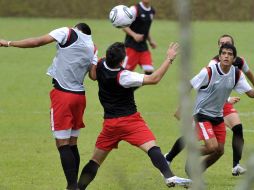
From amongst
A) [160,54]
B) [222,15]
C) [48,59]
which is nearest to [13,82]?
[48,59]

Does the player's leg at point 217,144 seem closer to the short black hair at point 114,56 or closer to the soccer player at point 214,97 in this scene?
the soccer player at point 214,97

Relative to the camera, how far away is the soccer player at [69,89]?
7.44 m

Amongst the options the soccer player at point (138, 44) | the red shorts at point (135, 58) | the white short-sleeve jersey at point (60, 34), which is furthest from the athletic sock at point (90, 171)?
the red shorts at point (135, 58)

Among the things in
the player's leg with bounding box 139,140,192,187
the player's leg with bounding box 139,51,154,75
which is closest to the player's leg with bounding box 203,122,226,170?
the player's leg with bounding box 139,140,192,187

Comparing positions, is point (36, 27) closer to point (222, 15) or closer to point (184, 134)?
point (222, 15)

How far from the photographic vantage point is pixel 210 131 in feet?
27.0

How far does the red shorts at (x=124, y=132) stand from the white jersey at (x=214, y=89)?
3.73 feet

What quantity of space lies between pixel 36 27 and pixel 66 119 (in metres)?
25.1

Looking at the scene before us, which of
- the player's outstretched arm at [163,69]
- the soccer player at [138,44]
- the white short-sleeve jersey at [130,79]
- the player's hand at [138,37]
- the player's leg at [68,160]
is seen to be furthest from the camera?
the soccer player at [138,44]

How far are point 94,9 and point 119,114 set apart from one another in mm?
31279

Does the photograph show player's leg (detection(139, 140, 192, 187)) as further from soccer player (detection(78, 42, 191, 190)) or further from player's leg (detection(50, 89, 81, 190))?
player's leg (detection(50, 89, 81, 190))

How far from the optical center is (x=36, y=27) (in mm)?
32094

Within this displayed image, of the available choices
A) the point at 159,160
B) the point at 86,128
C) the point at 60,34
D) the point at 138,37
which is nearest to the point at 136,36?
the point at 138,37

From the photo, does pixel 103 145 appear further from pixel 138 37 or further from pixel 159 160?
pixel 138 37
